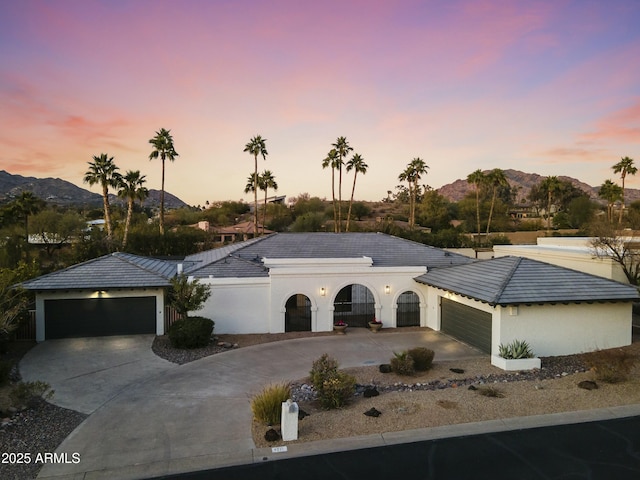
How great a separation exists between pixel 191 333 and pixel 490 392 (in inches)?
494

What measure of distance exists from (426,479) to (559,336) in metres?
12.1

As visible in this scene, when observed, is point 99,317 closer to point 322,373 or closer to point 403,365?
point 322,373

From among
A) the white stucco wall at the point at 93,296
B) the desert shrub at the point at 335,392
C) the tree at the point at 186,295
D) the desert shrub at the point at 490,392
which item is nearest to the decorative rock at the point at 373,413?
the desert shrub at the point at 335,392

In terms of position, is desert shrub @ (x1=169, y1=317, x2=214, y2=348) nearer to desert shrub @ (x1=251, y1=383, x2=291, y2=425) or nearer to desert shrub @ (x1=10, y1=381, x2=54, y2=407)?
desert shrub @ (x1=10, y1=381, x2=54, y2=407)

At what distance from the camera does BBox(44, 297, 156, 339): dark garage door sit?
21109mm

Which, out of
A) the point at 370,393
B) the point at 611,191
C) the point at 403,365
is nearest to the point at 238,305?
the point at 403,365

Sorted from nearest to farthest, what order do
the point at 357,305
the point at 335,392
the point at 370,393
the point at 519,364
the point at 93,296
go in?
the point at 335,392, the point at 370,393, the point at 519,364, the point at 93,296, the point at 357,305

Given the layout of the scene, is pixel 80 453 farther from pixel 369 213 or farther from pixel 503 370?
pixel 369 213

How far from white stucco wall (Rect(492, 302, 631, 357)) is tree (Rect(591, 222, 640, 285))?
11374 millimetres

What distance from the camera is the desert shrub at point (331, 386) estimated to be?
40.9ft

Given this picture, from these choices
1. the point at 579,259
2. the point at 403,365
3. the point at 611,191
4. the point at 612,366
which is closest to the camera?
the point at 612,366

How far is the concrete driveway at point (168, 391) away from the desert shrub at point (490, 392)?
4228mm

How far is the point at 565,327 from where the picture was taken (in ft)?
59.0

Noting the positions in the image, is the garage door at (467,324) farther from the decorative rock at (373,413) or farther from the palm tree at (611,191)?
the palm tree at (611,191)
